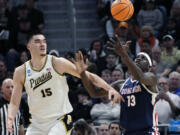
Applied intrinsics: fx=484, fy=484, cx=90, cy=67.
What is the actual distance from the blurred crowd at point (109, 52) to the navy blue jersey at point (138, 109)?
241 cm

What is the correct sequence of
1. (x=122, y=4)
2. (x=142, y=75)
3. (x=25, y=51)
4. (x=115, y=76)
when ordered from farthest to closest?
(x=25, y=51) → (x=115, y=76) → (x=122, y=4) → (x=142, y=75)

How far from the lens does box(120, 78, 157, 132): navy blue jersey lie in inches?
309

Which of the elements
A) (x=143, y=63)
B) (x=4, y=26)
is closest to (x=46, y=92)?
(x=143, y=63)

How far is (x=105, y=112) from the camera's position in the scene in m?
11.3

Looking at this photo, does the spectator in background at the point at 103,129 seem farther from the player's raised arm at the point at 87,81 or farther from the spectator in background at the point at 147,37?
the spectator in background at the point at 147,37

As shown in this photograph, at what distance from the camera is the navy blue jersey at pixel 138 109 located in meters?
7.86

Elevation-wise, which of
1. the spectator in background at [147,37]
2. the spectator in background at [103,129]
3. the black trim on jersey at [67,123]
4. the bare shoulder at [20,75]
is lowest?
the spectator in background at [103,129]

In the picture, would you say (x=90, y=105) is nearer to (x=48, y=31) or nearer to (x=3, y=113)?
(x=3, y=113)

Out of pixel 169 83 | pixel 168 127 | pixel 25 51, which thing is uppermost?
pixel 25 51

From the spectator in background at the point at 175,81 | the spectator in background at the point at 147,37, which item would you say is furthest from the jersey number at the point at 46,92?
the spectator in background at the point at 147,37

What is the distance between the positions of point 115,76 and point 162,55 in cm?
164

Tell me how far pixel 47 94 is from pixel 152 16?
25.7 ft

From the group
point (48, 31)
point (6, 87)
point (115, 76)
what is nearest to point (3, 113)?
point (6, 87)

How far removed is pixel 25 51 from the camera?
14.1 m
